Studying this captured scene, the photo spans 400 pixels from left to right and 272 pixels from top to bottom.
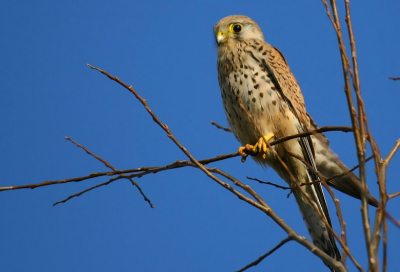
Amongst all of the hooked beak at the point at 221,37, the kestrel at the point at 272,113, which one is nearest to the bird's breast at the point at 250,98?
the kestrel at the point at 272,113

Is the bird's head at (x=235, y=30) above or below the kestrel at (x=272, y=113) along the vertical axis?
above

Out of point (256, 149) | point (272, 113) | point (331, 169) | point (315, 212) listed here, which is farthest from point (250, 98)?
point (315, 212)

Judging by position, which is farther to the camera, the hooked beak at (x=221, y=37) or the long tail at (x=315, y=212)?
the hooked beak at (x=221, y=37)

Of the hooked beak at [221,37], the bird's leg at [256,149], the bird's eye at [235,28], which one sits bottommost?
the bird's leg at [256,149]

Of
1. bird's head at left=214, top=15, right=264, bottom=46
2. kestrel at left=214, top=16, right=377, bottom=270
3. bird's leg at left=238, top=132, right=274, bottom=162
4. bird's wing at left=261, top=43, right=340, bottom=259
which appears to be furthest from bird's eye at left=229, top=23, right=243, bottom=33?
bird's leg at left=238, top=132, right=274, bottom=162

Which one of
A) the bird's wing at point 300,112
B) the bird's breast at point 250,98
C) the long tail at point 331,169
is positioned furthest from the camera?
the bird's breast at point 250,98

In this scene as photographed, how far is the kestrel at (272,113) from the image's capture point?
350 centimetres

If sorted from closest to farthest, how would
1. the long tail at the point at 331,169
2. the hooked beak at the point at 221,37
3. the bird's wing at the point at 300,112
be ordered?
the long tail at the point at 331,169
the bird's wing at the point at 300,112
the hooked beak at the point at 221,37

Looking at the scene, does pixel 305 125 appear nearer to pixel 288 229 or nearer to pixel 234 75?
pixel 234 75

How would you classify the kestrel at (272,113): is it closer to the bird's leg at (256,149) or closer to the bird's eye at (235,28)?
the bird's leg at (256,149)

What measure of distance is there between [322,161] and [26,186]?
2.01 meters

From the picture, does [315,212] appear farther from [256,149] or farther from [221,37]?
[221,37]

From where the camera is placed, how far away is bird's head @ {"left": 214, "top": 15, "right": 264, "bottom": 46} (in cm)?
396

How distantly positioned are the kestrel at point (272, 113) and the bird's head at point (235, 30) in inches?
3.1
